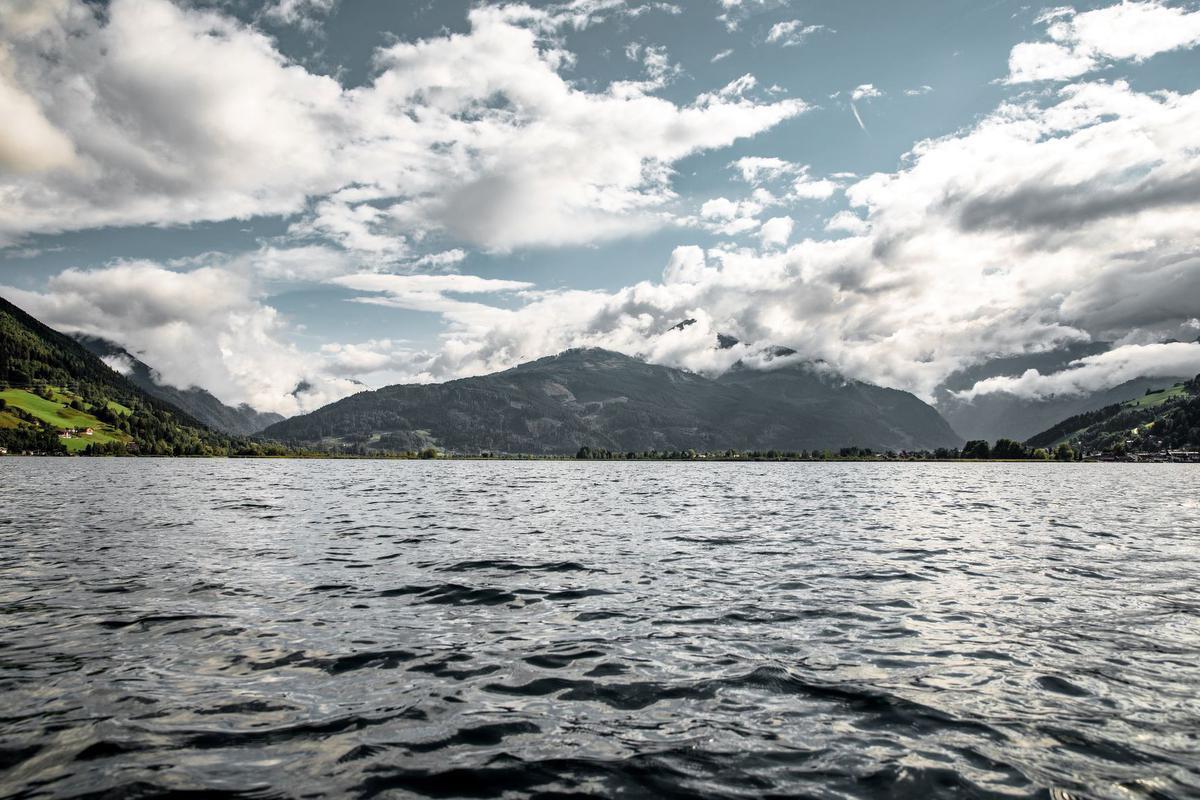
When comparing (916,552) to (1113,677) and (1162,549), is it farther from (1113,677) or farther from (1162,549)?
(1113,677)

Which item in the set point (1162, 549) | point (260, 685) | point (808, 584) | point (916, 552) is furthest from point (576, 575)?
point (1162, 549)

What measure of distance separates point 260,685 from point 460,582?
457 inches

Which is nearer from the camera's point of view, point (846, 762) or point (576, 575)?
point (846, 762)

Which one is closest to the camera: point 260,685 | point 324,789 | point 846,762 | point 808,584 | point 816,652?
point 324,789

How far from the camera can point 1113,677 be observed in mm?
14102

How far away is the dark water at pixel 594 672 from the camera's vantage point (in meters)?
9.65

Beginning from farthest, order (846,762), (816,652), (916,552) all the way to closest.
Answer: (916,552) → (816,652) → (846,762)

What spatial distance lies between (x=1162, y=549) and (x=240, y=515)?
60.7m

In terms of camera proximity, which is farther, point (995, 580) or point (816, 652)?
point (995, 580)

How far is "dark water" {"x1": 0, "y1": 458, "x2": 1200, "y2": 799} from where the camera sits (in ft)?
31.7

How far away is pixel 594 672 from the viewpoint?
47.3ft

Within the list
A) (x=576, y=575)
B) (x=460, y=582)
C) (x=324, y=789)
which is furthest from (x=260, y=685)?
(x=576, y=575)

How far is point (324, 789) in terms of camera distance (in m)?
8.98

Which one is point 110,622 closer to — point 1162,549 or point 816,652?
point 816,652
